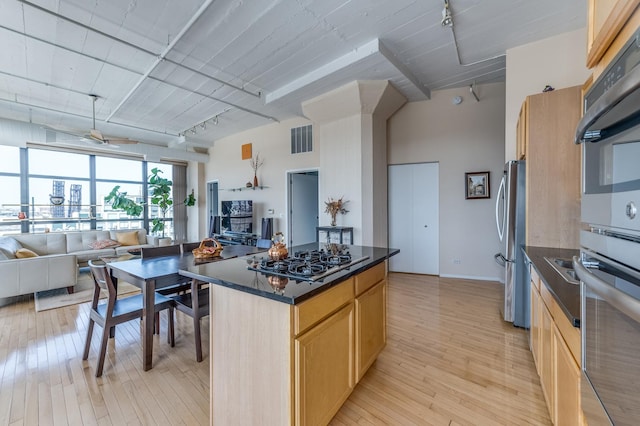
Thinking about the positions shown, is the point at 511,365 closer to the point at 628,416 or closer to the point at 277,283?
the point at 628,416

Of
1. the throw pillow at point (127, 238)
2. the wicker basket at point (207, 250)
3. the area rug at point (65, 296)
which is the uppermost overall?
the wicker basket at point (207, 250)

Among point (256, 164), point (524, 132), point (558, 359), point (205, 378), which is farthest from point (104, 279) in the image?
point (256, 164)

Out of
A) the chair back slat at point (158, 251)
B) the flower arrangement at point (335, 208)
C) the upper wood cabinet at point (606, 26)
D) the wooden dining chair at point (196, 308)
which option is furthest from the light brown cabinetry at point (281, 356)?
the flower arrangement at point (335, 208)

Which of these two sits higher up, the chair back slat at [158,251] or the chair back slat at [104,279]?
the chair back slat at [158,251]

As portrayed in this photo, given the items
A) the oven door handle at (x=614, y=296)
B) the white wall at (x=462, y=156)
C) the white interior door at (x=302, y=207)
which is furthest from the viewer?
the white interior door at (x=302, y=207)

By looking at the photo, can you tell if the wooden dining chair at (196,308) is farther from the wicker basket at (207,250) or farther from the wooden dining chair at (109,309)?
the wicker basket at (207,250)

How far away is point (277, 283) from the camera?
4.55 feet

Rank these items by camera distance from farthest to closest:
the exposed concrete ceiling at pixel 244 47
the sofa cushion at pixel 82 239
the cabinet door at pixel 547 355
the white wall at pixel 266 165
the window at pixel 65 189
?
the white wall at pixel 266 165 → the window at pixel 65 189 → the sofa cushion at pixel 82 239 → the exposed concrete ceiling at pixel 244 47 → the cabinet door at pixel 547 355

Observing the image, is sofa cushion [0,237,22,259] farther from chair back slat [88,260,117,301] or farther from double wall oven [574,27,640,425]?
double wall oven [574,27,640,425]

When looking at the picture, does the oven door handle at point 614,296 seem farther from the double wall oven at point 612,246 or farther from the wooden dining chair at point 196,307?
the wooden dining chair at point 196,307

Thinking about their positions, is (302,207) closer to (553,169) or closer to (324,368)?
(553,169)

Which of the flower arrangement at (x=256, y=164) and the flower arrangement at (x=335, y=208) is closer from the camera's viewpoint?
the flower arrangement at (x=335, y=208)

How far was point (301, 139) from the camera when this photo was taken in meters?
6.06

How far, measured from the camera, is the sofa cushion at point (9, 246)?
3.95 metres
